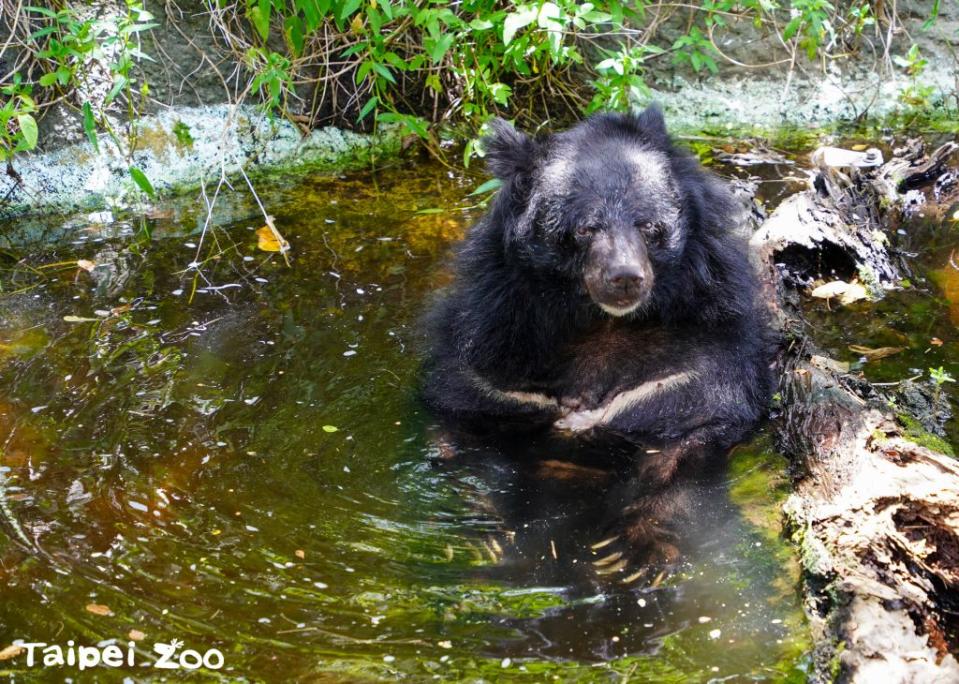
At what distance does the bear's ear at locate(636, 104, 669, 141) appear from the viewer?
428 cm

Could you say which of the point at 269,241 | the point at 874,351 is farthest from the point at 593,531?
the point at 269,241

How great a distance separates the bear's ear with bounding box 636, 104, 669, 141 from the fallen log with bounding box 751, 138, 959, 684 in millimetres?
1091

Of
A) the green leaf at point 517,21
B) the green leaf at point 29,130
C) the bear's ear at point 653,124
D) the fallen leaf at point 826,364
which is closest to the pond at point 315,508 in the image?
the fallen leaf at point 826,364

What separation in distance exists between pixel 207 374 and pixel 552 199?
1.75m

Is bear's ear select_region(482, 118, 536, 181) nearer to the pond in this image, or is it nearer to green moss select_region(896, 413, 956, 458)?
the pond

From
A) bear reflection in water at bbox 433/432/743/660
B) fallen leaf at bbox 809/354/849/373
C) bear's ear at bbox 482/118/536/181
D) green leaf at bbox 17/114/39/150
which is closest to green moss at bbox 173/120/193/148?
green leaf at bbox 17/114/39/150

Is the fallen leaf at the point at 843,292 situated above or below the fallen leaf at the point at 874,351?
below

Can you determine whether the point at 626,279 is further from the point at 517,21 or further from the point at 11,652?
the point at 11,652

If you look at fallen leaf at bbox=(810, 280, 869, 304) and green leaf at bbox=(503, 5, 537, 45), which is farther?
fallen leaf at bbox=(810, 280, 869, 304)

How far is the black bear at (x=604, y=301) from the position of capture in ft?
13.3

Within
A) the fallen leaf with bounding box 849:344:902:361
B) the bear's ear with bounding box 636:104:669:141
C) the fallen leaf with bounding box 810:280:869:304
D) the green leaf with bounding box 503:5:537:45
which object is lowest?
the fallen leaf with bounding box 810:280:869:304

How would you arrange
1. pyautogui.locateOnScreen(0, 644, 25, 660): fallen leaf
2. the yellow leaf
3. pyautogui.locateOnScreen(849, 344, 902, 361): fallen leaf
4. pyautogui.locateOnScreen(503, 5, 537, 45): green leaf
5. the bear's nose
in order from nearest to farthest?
pyautogui.locateOnScreen(0, 644, 25, 660): fallen leaf, the bear's nose, pyautogui.locateOnScreen(503, 5, 537, 45): green leaf, pyautogui.locateOnScreen(849, 344, 902, 361): fallen leaf, the yellow leaf

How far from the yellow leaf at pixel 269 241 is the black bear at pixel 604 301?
1699mm

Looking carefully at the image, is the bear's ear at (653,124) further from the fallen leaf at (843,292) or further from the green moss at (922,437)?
the fallen leaf at (843,292)
